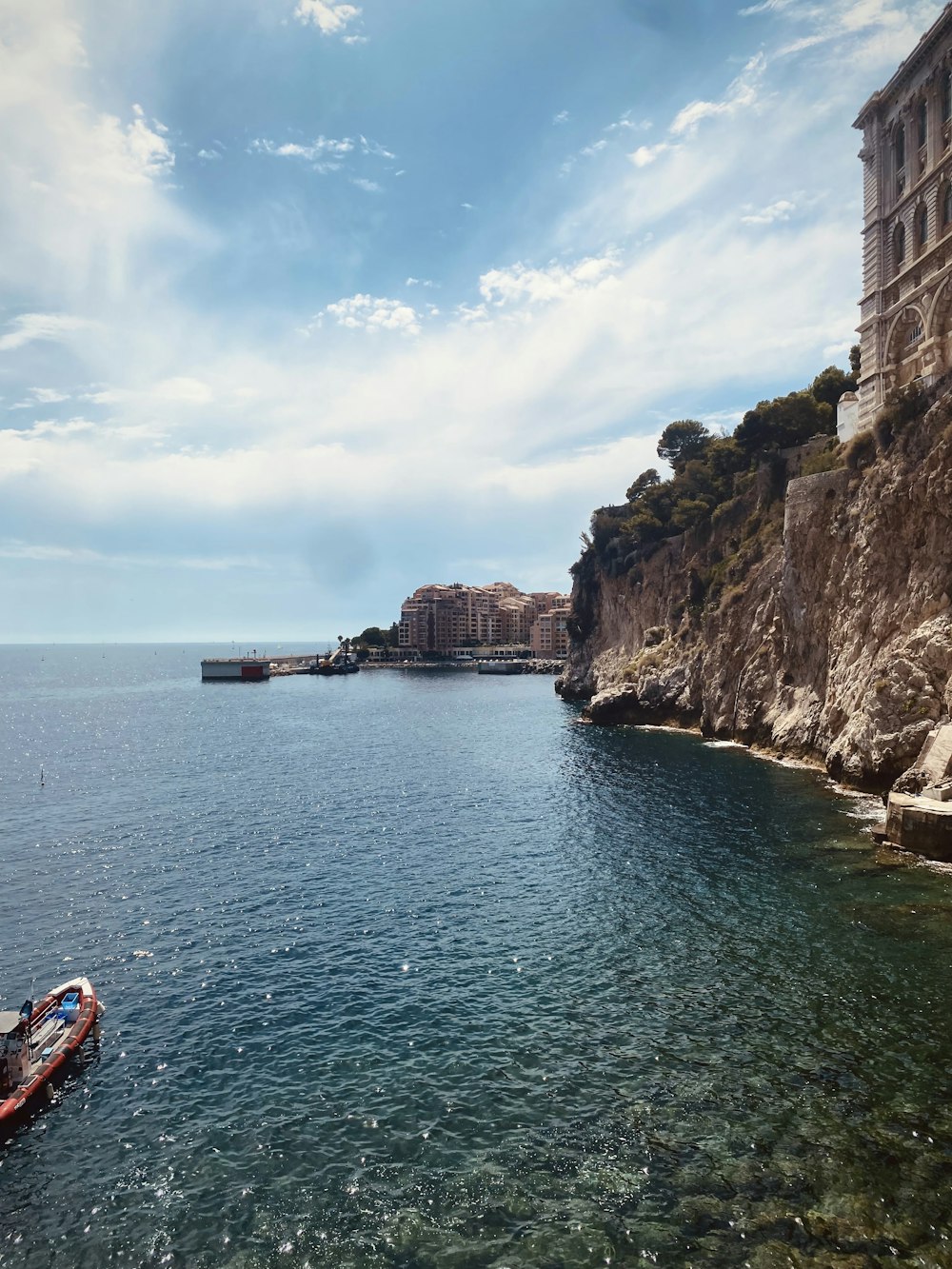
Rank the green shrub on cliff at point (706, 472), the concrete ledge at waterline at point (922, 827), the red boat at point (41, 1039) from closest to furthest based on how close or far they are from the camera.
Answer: the red boat at point (41, 1039) → the concrete ledge at waterline at point (922, 827) → the green shrub on cliff at point (706, 472)

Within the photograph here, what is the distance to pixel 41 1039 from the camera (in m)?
20.3

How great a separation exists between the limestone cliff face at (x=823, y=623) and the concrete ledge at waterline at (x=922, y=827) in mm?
7373

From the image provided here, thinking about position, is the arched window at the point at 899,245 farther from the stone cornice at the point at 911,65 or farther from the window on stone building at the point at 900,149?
the stone cornice at the point at 911,65

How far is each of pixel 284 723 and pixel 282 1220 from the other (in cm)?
8605

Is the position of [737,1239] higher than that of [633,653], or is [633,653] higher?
[633,653]

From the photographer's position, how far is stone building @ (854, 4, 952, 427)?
48.0 m

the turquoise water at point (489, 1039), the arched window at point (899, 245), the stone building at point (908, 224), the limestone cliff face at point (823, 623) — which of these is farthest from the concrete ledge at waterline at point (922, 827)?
Result: the arched window at point (899, 245)

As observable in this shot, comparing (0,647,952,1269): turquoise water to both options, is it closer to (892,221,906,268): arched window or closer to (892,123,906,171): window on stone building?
(892,221,906,268): arched window

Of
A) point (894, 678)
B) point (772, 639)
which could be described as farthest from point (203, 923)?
point (772, 639)

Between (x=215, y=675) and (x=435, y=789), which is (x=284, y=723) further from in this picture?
(x=215, y=675)

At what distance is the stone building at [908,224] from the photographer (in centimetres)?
4800

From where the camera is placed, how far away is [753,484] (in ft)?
276

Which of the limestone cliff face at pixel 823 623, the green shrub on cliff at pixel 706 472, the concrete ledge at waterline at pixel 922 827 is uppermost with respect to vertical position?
the green shrub on cliff at pixel 706 472

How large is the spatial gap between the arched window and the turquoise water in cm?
3989
